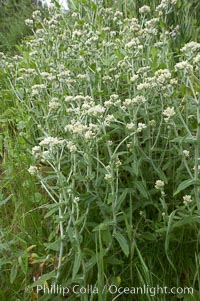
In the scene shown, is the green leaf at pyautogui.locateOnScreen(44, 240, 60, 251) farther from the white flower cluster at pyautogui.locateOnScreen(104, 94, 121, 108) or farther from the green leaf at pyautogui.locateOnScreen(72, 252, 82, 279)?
the white flower cluster at pyautogui.locateOnScreen(104, 94, 121, 108)

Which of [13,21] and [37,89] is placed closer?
[37,89]

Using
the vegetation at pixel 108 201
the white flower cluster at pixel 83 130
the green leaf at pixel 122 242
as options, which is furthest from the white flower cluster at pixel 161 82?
the green leaf at pixel 122 242

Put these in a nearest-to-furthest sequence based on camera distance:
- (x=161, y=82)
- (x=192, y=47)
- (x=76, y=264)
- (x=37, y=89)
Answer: (x=76, y=264), (x=161, y=82), (x=192, y=47), (x=37, y=89)

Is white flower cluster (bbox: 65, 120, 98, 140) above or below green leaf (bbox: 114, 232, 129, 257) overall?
above

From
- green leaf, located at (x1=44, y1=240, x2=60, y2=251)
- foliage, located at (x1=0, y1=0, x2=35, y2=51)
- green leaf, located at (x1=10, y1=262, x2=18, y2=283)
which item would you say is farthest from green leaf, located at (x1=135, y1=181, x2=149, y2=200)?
foliage, located at (x1=0, y1=0, x2=35, y2=51)

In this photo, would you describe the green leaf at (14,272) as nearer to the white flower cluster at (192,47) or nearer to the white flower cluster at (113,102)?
the white flower cluster at (113,102)

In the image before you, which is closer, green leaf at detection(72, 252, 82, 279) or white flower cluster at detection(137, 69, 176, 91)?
green leaf at detection(72, 252, 82, 279)

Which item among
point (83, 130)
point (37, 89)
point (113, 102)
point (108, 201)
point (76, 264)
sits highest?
point (37, 89)

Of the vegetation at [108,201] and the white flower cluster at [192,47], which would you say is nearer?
the vegetation at [108,201]

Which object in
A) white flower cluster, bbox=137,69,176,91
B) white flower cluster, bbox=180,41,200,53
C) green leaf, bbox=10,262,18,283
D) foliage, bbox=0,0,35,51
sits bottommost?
green leaf, bbox=10,262,18,283

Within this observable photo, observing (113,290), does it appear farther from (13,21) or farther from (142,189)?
(13,21)

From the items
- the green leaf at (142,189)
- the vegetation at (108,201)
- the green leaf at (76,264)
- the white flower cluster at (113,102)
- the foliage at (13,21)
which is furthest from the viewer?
the foliage at (13,21)

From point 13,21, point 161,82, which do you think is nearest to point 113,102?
point 161,82

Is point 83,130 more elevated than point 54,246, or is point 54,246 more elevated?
point 83,130
